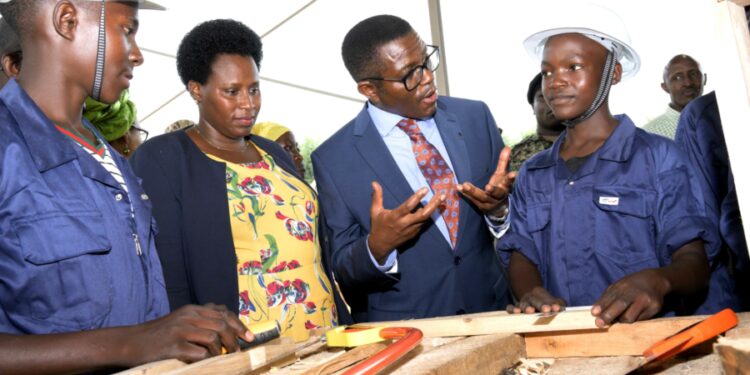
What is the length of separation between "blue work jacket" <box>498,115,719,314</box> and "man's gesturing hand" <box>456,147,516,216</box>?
0.28 feet

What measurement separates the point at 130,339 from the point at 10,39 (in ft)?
4.53

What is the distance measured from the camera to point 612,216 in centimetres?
211

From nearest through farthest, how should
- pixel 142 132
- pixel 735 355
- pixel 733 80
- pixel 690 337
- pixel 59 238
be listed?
1. pixel 735 355
2. pixel 733 80
3. pixel 690 337
4. pixel 59 238
5. pixel 142 132

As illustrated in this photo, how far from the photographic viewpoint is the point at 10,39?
2316mm

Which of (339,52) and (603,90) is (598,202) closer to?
(603,90)

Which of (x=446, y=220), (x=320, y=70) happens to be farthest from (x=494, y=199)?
(x=320, y=70)

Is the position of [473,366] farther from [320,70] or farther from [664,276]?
[320,70]

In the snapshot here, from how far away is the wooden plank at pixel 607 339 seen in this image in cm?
141

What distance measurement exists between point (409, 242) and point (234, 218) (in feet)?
1.99

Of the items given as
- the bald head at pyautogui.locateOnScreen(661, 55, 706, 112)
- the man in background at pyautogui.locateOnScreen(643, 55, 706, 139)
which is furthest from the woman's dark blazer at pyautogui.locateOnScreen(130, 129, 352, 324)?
the bald head at pyautogui.locateOnScreen(661, 55, 706, 112)

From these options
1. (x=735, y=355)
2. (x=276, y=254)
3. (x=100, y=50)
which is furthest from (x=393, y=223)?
(x=735, y=355)

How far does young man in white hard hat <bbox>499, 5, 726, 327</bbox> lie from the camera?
197 cm

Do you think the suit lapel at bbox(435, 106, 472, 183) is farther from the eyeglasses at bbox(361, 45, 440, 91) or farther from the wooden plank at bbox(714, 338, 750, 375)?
the wooden plank at bbox(714, 338, 750, 375)

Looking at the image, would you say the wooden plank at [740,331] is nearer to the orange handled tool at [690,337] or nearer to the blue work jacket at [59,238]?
the orange handled tool at [690,337]
